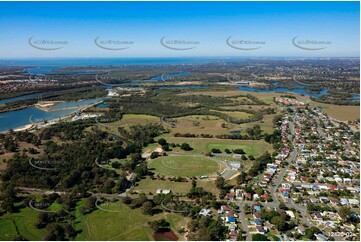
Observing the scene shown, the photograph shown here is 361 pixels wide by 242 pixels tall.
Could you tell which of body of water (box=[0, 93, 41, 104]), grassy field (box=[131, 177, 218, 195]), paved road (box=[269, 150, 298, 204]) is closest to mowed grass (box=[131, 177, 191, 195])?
grassy field (box=[131, 177, 218, 195])

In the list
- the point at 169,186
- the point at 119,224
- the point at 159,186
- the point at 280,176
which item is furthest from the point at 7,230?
the point at 280,176

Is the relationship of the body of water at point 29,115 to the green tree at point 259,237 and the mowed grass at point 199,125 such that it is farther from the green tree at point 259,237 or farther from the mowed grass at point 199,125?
the green tree at point 259,237

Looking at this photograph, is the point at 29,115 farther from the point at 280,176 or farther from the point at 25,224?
the point at 280,176

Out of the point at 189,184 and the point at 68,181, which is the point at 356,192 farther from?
the point at 68,181

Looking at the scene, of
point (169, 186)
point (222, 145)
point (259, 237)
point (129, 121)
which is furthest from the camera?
point (129, 121)

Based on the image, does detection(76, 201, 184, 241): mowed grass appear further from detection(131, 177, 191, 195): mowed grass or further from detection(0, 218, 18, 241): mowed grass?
detection(0, 218, 18, 241): mowed grass
